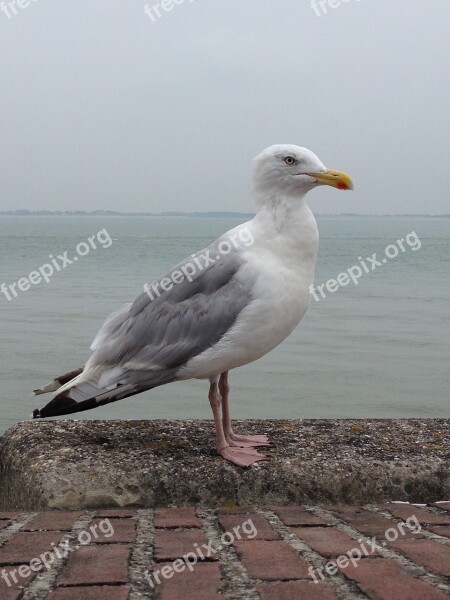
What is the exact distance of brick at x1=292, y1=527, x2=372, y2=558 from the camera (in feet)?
10.0

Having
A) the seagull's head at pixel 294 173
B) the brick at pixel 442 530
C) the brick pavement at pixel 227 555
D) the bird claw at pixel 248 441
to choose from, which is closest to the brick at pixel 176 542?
the brick pavement at pixel 227 555

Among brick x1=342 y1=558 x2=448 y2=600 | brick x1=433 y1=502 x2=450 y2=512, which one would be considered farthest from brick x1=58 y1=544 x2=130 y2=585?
brick x1=433 y1=502 x2=450 y2=512

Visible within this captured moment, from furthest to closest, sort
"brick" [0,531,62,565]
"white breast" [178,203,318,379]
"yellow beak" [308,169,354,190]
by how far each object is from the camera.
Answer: "yellow beak" [308,169,354,190] → "white breast" [178,203,318,379] → "brick" [0,531,62,565]

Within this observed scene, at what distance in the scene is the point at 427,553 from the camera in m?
2.99

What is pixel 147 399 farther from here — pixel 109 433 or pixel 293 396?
pixel 109 433

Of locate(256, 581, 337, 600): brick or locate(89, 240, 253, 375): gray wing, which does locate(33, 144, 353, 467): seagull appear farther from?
locate(256, 581, 337, 600): brick

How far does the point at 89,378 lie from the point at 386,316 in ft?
43.4

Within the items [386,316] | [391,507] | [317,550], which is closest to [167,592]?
[317,550]

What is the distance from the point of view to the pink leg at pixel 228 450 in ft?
14.7

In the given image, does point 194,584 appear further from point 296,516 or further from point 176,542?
point 296,516

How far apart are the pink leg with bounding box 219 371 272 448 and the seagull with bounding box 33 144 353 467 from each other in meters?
0.10

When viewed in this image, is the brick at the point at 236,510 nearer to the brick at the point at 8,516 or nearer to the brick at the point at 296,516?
the brick at the point at 296,516

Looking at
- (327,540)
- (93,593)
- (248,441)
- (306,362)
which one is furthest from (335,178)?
(306,362)

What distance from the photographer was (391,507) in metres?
4.07
